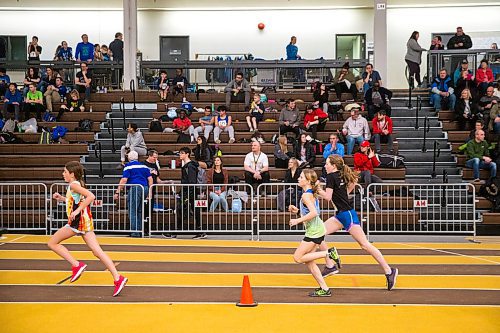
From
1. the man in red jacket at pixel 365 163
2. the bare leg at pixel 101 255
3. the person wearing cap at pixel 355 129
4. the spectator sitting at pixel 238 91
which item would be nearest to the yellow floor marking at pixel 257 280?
the bare leg at pixel 101 255

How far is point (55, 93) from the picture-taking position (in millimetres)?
25578

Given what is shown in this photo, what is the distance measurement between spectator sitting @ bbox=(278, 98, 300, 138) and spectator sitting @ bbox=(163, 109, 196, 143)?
97.7 inches

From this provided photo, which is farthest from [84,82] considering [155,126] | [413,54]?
[413,54]

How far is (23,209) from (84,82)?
7.59 metres

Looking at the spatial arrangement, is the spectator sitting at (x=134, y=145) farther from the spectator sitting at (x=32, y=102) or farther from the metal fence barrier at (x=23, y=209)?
the spectator sitting at (x=32, y=102)

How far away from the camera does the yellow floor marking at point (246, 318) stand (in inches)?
386

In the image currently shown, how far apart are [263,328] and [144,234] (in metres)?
8.94

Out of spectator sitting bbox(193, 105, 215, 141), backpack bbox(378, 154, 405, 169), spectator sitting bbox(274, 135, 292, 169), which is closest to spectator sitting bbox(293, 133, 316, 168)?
spectator sitting bbox(274, 135, 292, 169)

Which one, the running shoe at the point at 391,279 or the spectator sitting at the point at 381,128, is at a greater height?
the spectator sitting at the point at 381,128

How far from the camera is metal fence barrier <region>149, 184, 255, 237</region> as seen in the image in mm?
18281

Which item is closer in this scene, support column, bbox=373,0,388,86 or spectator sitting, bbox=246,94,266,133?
spectator sitting, bbox=246,94,266,133

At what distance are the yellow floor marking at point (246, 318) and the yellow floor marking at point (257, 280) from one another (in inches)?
59.2

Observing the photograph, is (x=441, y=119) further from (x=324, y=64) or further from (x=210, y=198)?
(x=210, y=198)

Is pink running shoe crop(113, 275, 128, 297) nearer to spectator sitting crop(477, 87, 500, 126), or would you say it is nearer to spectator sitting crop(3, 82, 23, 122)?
spectator sitting crop(477, 87, 500, 126)
